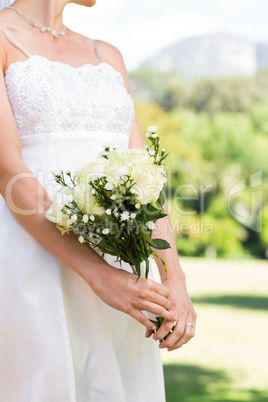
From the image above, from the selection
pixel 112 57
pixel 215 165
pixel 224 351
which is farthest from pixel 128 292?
pixel 215 165

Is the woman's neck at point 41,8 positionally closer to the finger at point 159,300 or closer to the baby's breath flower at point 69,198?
the baby's breath flower at point 69,198

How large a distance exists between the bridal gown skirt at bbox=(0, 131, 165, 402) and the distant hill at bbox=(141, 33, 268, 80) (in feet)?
106

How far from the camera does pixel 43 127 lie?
1984 mm

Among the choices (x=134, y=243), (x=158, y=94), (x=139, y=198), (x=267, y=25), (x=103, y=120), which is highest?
(x=103, y=120)

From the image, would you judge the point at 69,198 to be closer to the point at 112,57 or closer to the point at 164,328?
the point at 164,328

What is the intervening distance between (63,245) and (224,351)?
242 inches

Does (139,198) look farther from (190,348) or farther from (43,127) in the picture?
(190,348)

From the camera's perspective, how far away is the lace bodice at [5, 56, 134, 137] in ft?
6.41

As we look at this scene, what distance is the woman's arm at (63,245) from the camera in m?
1.73

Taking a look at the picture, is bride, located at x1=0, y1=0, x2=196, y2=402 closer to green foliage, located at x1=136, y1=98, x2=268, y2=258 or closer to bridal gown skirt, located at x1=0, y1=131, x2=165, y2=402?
bridal gown skirt, located at x1=0, y1=131, x2=165, y2=402

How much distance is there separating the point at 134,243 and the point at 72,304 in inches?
15.6

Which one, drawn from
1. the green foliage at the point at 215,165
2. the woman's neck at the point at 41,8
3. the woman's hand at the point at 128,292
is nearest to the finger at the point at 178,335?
the woman's hand at the point at 128,292

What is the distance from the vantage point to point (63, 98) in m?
2.01

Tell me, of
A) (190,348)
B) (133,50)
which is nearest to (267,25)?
(133,50)
